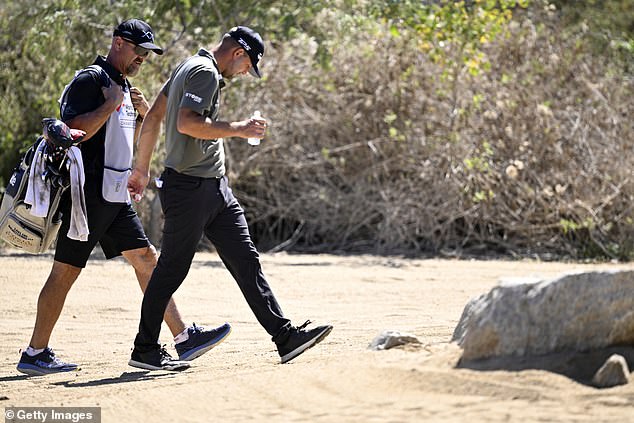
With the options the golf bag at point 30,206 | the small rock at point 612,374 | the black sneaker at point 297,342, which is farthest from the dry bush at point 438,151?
the small rock at point 612,374

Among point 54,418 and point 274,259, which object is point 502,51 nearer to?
point 274,259

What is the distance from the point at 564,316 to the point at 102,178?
8.96 feet

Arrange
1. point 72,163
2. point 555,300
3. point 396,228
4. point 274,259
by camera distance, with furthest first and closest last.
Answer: point 396,228 < point 274,259 < point 72,163 < point 555,300

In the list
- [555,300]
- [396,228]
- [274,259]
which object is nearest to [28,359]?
[555,300]

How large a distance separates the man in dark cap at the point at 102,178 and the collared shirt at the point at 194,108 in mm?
403

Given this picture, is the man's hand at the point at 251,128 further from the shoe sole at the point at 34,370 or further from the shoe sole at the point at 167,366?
the shoe sole at the point at 34,370

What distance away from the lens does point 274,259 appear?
12.5 m

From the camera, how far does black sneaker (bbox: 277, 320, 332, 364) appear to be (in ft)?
18.8

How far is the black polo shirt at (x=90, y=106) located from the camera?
19.1 feet

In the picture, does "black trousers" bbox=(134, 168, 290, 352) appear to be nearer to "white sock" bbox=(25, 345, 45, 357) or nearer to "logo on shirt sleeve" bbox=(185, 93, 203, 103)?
"logo on shirt sleeve" bbox=(185, 93, 203, 103)

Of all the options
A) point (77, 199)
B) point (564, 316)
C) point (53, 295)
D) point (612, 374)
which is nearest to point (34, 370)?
point (53, 295)

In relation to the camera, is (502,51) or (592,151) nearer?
(592,151)

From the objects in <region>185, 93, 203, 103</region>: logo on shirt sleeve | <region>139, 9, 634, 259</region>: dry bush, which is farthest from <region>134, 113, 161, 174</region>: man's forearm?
<region>139, 9, 634, 259</region>: dry bush

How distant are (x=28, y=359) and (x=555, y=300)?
3076 mm
